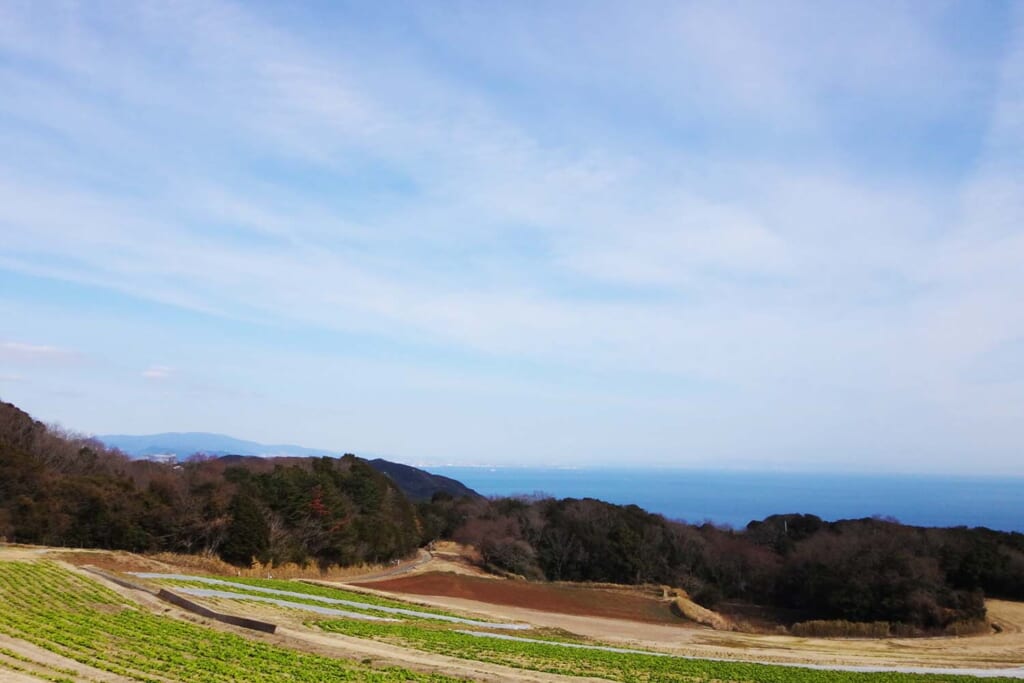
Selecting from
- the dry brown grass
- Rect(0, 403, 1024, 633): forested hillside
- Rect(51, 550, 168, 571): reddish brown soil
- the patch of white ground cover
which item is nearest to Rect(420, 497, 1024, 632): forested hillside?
Rect(0, 403, 1024, 633): forested hillside

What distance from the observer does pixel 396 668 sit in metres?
18.5

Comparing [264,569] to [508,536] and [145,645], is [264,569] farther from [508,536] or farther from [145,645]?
[145,645]

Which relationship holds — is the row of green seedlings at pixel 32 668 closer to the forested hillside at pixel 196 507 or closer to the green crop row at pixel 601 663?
the green crop row at pixel 601 663

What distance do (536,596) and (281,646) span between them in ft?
109

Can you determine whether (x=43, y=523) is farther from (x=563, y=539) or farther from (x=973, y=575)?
(x=973, y=575)

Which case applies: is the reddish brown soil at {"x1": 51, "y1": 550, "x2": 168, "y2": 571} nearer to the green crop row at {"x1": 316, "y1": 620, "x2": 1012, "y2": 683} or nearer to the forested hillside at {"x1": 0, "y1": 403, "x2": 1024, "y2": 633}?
the forested hillside at {"x1": 0, "y1": 403, "x2": 1024, "y2": 633}

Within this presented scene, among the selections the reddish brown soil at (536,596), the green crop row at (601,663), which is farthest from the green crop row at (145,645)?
the reddish brown soil at (536,596)

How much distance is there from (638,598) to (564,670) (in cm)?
3683

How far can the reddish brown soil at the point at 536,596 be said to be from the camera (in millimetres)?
47938

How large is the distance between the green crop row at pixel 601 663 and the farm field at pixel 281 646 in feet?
0.21

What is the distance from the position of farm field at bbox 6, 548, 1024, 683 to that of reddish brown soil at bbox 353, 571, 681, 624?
13.7 metres

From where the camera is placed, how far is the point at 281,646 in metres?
20.1

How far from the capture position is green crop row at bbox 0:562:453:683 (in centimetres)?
1537

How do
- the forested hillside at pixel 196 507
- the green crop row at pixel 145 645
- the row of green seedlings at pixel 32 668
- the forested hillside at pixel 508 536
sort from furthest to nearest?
1. the forested hillside at pixel 508 536
2. the forested hillside at pixel 196 507
3. the green crop row at pixel 145 645
4. the row of green seedlings at pixel 32 668
